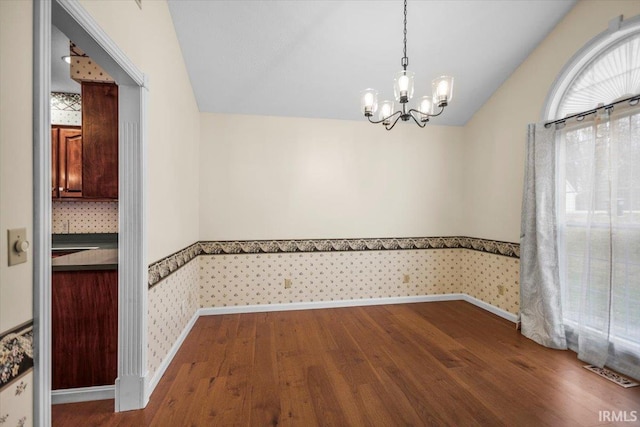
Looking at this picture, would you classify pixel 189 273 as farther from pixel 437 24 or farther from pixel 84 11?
pixel 437 24

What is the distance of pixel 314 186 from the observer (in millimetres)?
3795

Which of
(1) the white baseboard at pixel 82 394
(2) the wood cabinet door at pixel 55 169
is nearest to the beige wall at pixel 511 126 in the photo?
(1) the white baseboard at pixel 82 394

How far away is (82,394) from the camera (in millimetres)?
1968

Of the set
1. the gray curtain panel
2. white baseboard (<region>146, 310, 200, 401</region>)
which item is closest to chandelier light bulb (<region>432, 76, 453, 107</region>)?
the gray curtain panel

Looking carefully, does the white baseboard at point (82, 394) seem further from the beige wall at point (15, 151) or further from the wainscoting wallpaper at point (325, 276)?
the wainscoting wallpaper at point (325, 276)

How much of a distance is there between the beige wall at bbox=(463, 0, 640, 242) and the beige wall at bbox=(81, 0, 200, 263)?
3.75m

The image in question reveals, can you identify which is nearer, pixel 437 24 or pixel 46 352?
pixel 46 352

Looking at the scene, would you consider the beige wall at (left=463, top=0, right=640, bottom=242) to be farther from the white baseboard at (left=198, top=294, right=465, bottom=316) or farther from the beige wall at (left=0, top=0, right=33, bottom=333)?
the beige wall at (left=0, top=0, right=33, bottom=333)

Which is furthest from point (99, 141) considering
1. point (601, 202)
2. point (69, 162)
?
point (601, 202)

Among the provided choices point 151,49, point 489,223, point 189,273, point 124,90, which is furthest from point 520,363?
point 151,49

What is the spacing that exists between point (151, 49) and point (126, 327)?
6.60ft

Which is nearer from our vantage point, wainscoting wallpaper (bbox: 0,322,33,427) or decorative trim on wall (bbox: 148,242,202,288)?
wainscoting wallpaper (bbox: 0,322,33,427)

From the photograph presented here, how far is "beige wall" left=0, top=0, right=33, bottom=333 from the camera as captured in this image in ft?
2.95

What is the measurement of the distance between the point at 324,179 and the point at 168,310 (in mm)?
2357
